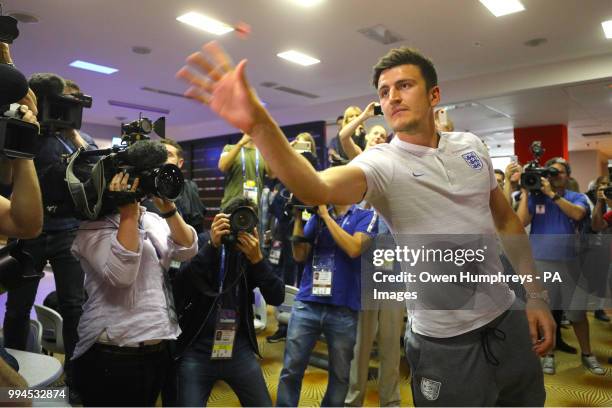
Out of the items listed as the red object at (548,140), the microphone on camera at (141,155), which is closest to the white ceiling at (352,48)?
the red object at (548,140)

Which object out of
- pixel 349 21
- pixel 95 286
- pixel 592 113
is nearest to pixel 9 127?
pixel 95 286

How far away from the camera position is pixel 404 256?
131 cm

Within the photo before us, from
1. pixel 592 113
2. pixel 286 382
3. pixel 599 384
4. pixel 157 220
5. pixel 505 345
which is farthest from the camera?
pixel 592 113

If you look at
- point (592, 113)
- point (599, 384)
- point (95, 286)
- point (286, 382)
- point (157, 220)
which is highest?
point (592, 113)

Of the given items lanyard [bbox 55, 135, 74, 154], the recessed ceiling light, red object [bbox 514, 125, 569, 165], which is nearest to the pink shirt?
lanyard [bbox 55, 135, 74, 154]

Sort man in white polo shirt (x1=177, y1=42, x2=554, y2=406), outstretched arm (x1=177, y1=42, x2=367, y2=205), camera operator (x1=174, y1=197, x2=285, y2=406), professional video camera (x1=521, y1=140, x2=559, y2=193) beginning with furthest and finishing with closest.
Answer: professional video camera (x1=521, y1=140, x2=559, y2=193)
camera operator (x1=174, y1=197, x2=285, y2=406)
man in white polo shirt (x1=177, y1=42, x2=554, y2=406)
outstretched arm (x1=177, y1=42, x2=367, y2=205)

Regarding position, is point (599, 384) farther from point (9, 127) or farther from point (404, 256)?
point (9, 127)

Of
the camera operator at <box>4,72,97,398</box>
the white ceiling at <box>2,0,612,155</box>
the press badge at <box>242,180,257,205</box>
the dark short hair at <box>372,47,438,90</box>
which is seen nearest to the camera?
the dark short hair at <box>372,47,438,90</box>

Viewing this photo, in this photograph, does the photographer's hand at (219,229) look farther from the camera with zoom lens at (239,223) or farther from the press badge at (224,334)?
the press badge at (224,334)

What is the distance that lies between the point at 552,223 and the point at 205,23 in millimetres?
4230

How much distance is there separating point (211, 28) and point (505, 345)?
516 cm

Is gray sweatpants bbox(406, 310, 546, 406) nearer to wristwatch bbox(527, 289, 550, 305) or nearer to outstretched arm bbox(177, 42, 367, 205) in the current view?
wristwatch bbox(527, 289, 550, 305)

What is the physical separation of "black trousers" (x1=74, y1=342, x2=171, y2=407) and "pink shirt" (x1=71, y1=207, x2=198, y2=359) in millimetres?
38

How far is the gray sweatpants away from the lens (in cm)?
126
